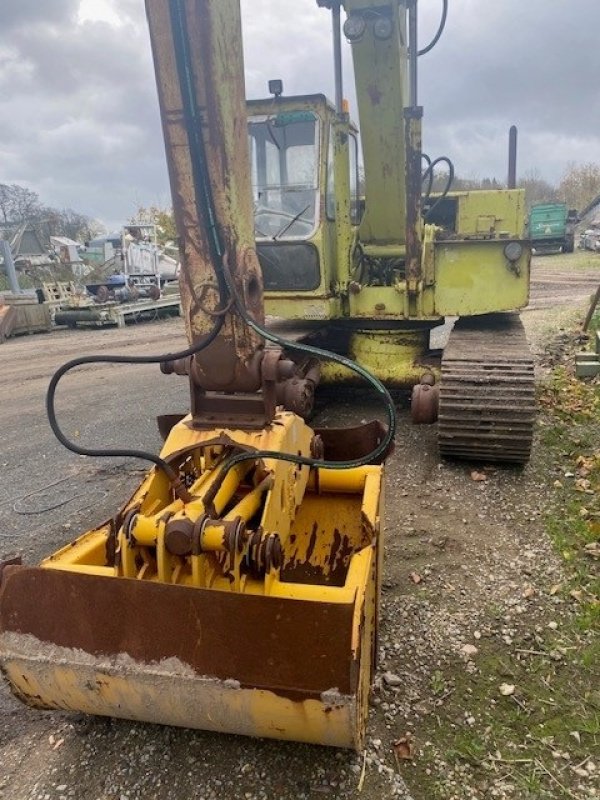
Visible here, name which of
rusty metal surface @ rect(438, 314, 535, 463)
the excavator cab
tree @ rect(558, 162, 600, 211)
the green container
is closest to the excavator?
A: rusty metal surface @ rect(438, 314, 535, 463)

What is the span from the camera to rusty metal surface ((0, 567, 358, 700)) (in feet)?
5.99

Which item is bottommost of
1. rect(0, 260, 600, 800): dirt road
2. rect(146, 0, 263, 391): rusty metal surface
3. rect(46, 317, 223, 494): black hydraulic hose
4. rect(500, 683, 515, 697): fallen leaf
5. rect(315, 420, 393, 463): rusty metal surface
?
rect(500, 683, 515, 697): fallen leaf

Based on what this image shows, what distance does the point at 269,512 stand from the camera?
238 cm

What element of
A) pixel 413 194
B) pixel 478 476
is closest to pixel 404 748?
pixel 478 476

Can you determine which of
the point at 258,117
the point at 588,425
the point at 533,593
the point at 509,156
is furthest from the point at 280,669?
the point at 509,156

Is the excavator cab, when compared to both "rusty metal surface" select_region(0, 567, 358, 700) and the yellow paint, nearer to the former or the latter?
the yellow paint

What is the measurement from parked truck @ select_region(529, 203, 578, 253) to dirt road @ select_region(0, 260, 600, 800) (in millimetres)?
23548

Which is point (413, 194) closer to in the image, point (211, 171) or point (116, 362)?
point (211, 171)

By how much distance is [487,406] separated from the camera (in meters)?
4.31

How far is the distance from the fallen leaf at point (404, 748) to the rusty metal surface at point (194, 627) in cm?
61

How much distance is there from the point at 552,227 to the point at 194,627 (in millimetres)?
28398

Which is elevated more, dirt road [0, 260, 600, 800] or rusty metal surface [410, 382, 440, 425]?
rusty metal surface [410, 382, 440, 425]

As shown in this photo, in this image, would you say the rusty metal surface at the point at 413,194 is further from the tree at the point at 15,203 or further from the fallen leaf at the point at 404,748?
the tree at the point at 15,203

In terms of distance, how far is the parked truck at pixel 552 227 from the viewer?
26.3 metres
